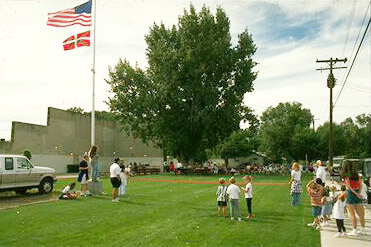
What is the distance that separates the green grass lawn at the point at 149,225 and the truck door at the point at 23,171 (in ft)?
12.3

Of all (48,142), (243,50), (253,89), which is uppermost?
(243,50)

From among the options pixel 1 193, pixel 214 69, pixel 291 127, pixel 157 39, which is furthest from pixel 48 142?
pixel 291 127

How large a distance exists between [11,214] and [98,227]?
12.8ft

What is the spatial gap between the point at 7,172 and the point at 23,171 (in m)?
0.80

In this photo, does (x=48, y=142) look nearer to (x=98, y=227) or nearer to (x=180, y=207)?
(x=180, y=207)

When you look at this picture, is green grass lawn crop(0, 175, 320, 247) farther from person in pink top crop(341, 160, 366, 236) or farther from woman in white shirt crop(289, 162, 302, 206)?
person in pink top crop(341, 160, 366, 236)

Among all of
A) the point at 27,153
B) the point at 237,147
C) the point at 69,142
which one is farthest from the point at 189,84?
the point at 237,147

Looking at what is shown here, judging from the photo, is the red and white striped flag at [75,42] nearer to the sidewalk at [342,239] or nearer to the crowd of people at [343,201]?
the crowd of people at [343,201]

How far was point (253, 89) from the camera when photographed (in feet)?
148

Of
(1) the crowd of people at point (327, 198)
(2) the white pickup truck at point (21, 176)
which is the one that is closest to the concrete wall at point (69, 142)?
(2) the white pickup truck at point (21, 176)

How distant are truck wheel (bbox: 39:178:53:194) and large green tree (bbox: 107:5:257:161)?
23.9 metres

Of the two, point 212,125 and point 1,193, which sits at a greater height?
point 212,125

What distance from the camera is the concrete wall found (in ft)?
129

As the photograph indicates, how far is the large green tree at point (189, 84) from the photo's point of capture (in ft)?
138
